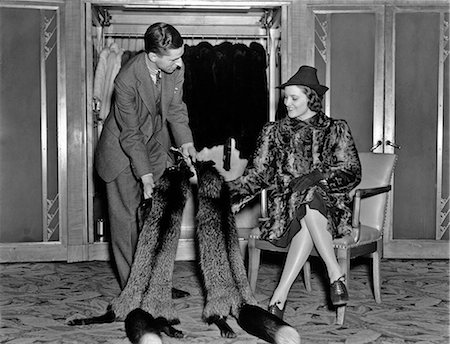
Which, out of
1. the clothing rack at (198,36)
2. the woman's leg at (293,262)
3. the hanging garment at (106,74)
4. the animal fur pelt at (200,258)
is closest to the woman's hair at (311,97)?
the woman's leg at (293,262)

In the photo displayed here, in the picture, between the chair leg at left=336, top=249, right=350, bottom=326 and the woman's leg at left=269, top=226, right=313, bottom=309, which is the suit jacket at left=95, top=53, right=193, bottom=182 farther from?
the chair leg at left=336, top=249, right=350, bottom=326

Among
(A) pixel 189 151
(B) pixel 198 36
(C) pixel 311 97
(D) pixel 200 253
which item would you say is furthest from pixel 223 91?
(D) pixel 200 253

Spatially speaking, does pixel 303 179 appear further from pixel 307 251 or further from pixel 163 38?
pixel 163 38

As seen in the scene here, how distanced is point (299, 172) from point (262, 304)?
848 millimetres

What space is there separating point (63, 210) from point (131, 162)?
6.74 ft

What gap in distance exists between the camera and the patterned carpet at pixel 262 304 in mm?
3146

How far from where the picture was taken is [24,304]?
12.6ft

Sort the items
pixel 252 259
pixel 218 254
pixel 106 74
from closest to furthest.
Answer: pixel 218 254
pixel 252 259
pixel 106 74

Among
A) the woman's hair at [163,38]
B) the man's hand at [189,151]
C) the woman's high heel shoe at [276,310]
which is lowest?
the woman's high heel shoe at [276,310]

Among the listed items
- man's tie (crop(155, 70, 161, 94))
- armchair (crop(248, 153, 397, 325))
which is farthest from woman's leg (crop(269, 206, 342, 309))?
man's tie (crop(155, 70, 161, 94))

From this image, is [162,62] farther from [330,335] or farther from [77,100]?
[77,100]

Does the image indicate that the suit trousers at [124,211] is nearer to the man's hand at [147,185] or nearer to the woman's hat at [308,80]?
the man's hand at [147,185]

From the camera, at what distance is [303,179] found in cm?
340

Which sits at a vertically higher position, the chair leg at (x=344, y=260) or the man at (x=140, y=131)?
the man at (x=140, y=131)
